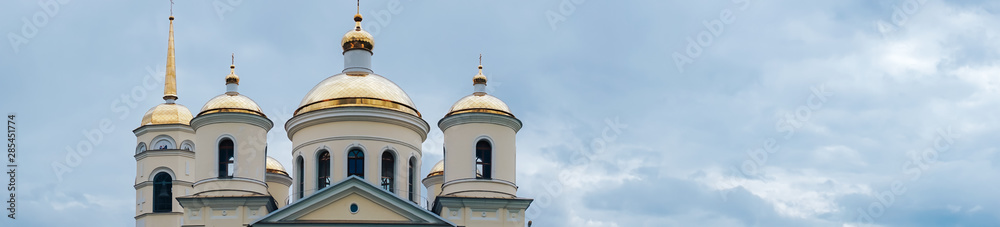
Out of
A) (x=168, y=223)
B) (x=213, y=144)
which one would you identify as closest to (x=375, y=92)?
(x=213, y=144)

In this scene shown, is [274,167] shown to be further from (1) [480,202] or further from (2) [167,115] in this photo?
(1) [480,202]

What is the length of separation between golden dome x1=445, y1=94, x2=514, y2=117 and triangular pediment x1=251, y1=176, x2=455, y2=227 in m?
3.74

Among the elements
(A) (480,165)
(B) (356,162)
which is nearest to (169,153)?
(B) (356,162)

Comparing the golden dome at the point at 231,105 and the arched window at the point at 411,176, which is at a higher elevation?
the golden dome at the point at 231,105

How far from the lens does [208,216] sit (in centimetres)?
3997

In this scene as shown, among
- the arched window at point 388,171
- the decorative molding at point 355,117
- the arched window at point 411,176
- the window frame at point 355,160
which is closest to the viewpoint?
the window frame at point 355,160

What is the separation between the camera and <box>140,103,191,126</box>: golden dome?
169ft

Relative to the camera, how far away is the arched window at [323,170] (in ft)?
139

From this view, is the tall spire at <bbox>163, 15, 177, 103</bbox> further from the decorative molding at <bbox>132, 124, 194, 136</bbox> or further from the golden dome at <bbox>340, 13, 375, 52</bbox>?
the golden dome at <bbox>340, 13, 375, 52</bbox>

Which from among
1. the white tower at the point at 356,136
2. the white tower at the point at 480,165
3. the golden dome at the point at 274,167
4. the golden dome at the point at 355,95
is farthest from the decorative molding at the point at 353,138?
the golden dome at the point at 274,167

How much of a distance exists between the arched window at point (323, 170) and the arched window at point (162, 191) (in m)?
10.3

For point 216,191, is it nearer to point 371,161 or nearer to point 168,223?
point 371,161

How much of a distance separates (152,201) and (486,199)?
1553 centimetres

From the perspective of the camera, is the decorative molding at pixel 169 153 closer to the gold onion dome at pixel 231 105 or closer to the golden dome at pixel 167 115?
the golden dome at pixel 167 115
